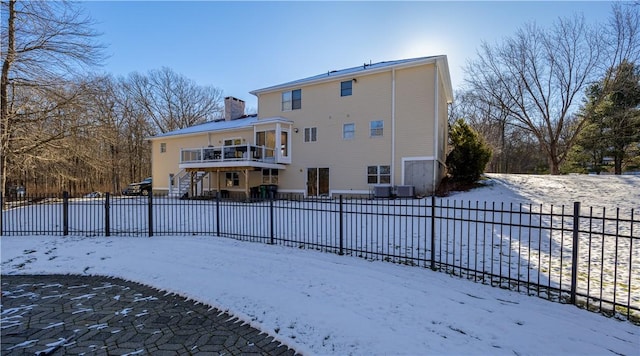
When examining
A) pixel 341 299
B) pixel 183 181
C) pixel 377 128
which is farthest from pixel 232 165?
pixel 341 299

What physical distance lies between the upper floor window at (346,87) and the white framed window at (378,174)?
487cm

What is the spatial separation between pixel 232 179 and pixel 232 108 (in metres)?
7.36

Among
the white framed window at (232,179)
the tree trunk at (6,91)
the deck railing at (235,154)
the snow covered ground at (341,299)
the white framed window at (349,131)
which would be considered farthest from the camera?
the white framed window at (232,179)

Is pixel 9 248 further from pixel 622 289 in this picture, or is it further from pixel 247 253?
pixel 622 289

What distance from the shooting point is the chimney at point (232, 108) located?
89.3 ft

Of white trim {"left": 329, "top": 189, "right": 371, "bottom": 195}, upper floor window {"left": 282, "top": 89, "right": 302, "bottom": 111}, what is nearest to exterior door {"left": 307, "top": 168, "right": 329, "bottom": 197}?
white trim {"left": 329, "top": 189, "right": 371, "bottom": 195}

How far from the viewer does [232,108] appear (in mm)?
27391

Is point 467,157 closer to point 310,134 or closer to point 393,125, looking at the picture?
point 393,125

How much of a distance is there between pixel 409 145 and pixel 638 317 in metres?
Answer: 13.5

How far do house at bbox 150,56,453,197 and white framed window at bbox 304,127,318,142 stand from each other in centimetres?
7

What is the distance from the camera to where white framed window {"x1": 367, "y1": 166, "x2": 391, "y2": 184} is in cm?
1780

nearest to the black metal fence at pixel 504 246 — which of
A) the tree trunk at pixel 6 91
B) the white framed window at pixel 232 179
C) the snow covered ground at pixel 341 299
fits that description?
the snow covered ground at pixel 341 299

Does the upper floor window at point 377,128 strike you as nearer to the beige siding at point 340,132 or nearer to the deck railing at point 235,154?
the beige siding at point 340,132

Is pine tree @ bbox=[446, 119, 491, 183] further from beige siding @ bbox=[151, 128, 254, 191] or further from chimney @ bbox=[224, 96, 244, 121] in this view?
chimney @ bbox=[224, 96, 244, 121]
